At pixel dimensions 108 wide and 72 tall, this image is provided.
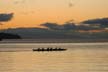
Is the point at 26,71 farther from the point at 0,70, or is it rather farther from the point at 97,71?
the point at 97,71

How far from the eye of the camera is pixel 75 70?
174 ft

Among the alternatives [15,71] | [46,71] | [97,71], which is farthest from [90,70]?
[15,71]

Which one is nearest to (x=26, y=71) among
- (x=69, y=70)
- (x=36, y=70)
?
(x=36, y=70)

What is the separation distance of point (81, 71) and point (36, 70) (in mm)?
5603

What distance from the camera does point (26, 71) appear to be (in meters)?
52.3

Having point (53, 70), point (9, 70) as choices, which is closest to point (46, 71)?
point (53, 70)

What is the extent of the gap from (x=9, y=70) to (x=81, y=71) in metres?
9.05

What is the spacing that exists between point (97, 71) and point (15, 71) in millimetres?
9819

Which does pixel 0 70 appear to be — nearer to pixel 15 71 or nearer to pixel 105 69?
pixel 15 71

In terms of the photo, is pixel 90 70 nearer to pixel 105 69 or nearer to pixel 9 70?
pixel 105 69

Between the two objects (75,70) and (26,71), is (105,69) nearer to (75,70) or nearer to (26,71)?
(75,70)

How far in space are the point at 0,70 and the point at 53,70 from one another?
6644mm

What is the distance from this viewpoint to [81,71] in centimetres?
5134

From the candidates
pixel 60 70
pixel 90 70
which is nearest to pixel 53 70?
pixel 60 70
